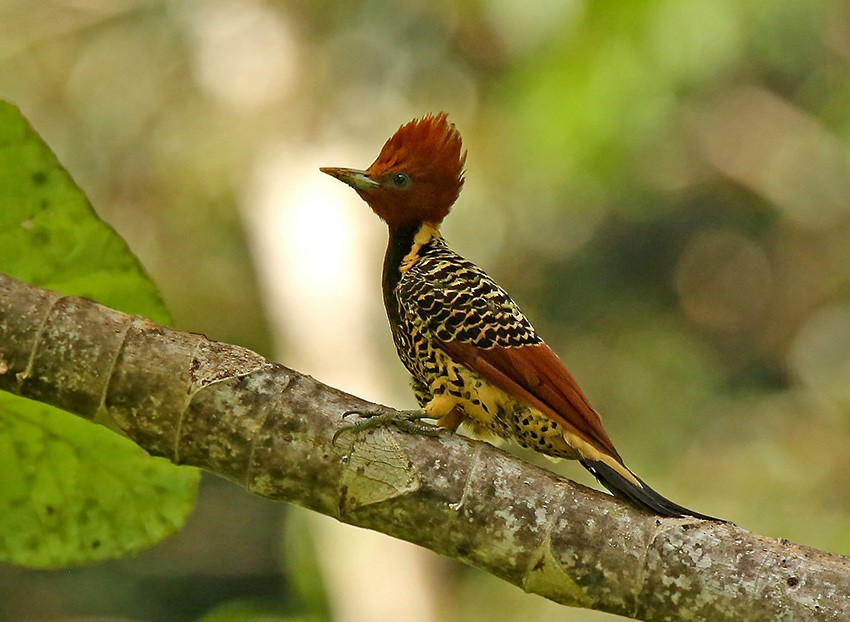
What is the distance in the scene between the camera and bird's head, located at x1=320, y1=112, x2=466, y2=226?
2.98 metres

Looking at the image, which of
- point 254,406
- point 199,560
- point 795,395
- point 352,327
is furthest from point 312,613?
point 254,406

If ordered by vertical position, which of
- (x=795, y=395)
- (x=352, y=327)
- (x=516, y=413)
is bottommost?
(x=516, y=413)

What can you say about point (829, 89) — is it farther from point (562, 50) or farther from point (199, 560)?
point (199, 560)

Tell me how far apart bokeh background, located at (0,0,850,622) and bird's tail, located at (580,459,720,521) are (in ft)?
15.5

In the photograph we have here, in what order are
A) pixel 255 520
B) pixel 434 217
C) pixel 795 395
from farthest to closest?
pixel 255 520 < pixel 795 395 < pixel 434 217

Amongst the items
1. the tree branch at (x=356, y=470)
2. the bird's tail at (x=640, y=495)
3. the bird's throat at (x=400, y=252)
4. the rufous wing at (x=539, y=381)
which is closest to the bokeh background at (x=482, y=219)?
the bird's throat at (x=400, y=252)

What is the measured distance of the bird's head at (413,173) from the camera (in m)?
2.98

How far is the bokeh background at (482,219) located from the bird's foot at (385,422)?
189 inches

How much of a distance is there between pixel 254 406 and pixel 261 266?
6677 millimetres

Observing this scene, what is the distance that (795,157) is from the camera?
10.6 meters

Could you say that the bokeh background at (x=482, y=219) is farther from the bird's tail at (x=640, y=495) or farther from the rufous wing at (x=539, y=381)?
the bird's tail at (x=640, y=495)

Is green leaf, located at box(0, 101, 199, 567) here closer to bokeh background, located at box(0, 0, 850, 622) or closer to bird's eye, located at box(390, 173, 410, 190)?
bird's eye, located at box(390, 173, 410, 190)

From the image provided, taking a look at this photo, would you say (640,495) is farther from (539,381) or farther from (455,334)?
(455,334)

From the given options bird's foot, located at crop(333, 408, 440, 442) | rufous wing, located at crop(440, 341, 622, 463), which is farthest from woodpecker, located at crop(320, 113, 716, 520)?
bird's foot, located at crop(333, 408, 440, 442)
